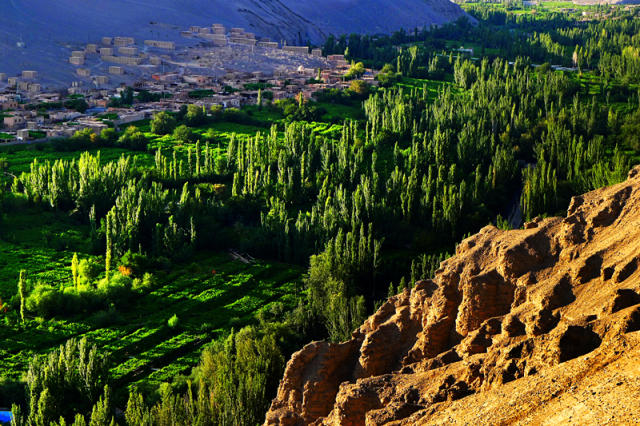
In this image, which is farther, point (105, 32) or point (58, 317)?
point (105, 32)

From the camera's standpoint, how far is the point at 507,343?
14.5m

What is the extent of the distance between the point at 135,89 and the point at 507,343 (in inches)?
3006

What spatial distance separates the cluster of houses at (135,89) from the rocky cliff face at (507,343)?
170 ft

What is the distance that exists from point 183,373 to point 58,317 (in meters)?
7.96

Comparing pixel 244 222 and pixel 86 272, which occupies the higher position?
pixel 244 222

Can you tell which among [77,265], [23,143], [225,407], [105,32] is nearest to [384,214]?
[77,265]

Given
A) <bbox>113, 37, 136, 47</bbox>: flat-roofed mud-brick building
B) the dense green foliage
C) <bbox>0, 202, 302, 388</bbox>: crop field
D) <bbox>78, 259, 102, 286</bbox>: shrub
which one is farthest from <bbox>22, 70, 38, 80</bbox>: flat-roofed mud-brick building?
<bbox>78, 259, 102, 286</bbox>: shrub

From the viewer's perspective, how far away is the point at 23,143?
202 ft

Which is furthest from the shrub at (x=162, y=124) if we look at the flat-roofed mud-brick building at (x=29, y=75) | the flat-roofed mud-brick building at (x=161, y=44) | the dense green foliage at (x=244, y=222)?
the flat-roofed mud-brick building at (x=161, y=44)

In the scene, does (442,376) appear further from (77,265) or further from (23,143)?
(23,143)

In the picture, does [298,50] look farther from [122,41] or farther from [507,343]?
[507,343]

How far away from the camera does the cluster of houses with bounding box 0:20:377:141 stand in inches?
2702

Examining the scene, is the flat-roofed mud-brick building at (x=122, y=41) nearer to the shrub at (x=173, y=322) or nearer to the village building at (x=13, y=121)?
the village building at (x=13, y=121)

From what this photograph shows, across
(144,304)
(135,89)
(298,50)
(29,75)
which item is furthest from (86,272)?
(298,50)
